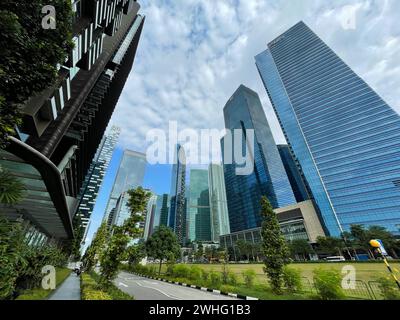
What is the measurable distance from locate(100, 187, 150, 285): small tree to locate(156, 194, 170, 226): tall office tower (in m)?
179

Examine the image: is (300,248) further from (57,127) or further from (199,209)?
(199,209)

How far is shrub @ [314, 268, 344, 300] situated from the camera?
28.9ft

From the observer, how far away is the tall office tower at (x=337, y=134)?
62688 mm

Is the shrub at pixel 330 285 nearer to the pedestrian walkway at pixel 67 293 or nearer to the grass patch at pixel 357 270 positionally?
the grass patch at pixel 357 270

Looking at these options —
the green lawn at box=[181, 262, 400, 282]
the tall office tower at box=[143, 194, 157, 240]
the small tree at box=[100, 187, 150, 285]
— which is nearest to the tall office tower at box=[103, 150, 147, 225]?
the tall office tower at box=[143, 194, 157, 240]

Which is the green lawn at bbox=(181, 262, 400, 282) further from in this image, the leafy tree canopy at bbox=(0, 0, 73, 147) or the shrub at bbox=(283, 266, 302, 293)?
the leafy tree canopy at bbox=(0, 0, 73, 147)

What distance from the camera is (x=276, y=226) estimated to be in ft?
46.0

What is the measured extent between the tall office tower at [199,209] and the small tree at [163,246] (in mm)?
124796

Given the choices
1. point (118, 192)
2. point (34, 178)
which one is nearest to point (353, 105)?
point (34, 178)

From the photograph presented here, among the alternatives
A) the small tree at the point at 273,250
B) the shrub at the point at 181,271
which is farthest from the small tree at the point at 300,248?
the small tree at the point at 273,250

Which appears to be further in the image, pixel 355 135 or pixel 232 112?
pixel 232 112

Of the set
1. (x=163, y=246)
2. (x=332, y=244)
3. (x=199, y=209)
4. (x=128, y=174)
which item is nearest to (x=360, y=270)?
(x=163, y=246)

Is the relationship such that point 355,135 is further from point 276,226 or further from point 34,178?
point 34,178
